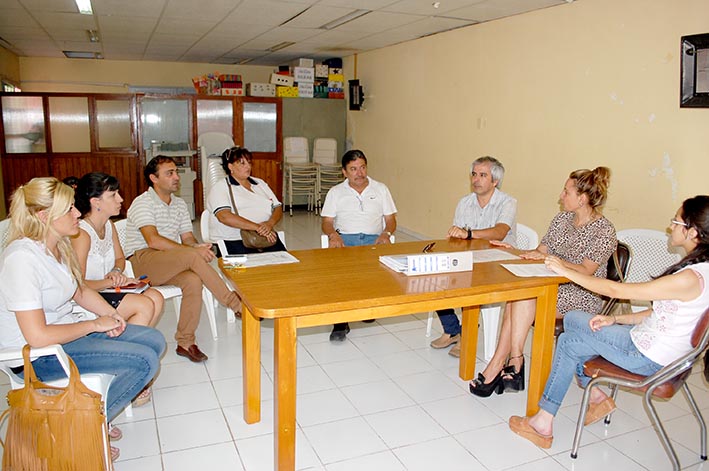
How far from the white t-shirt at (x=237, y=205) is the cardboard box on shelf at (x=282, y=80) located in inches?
217

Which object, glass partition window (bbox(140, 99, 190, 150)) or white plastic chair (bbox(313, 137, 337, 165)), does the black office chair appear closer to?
white plastic chair (bbox(313, 137, 337, 165))

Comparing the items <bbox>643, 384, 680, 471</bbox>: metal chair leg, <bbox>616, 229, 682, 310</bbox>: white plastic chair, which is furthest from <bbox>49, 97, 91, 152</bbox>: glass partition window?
<bbox>643, 384, 680, 471</bbox>: metal chair leg

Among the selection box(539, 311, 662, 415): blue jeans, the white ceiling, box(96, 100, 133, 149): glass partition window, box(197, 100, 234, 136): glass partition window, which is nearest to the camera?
box(539, 311, 662, 415): blue jeans

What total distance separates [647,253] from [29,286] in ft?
11.0

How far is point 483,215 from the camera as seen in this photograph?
3656 mm

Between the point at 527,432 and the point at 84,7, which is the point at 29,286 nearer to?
the point at 527,432

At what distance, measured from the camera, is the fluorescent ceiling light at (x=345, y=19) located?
5808 mm

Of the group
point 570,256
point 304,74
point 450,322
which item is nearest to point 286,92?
point 304,74

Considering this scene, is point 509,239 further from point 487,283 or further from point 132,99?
point 132,99

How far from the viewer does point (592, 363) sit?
2.47 metres

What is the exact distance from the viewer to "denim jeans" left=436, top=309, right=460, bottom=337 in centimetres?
371

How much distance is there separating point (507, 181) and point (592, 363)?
11.5 ft

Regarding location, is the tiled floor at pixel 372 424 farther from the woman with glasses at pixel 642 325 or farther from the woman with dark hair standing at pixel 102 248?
the woman with dark hair standing at pixel 102 248

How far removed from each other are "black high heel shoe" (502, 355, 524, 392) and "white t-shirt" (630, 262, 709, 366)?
905 millimetres
